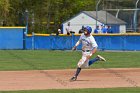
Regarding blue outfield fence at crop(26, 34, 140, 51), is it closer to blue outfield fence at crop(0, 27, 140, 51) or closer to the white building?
blue outfield fence at crop(0, 27, 140, 51)

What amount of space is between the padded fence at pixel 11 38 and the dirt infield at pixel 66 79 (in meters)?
20.1

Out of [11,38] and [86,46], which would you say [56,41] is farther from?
[86,46]

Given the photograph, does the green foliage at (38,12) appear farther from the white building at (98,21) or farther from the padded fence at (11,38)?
the padded fence at (11,38)

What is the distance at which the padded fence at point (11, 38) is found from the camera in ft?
139

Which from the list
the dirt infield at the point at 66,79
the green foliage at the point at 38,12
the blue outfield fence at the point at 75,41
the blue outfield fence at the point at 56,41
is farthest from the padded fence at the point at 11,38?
the dirt infield at the point at 66,79

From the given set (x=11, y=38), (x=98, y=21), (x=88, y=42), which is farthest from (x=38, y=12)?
(x=88, y=42)

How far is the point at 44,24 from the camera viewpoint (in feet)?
205

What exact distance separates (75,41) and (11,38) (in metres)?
5.20

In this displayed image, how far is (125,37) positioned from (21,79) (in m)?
22.5

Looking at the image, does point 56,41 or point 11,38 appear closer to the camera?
point 56,41

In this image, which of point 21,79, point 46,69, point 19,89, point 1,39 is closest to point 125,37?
point 1,39

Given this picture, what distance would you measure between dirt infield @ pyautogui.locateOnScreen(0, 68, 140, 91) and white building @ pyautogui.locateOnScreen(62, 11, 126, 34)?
29.0 metres

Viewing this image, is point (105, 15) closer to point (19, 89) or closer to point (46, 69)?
point (46, 69)

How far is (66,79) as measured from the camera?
18.9 meters
